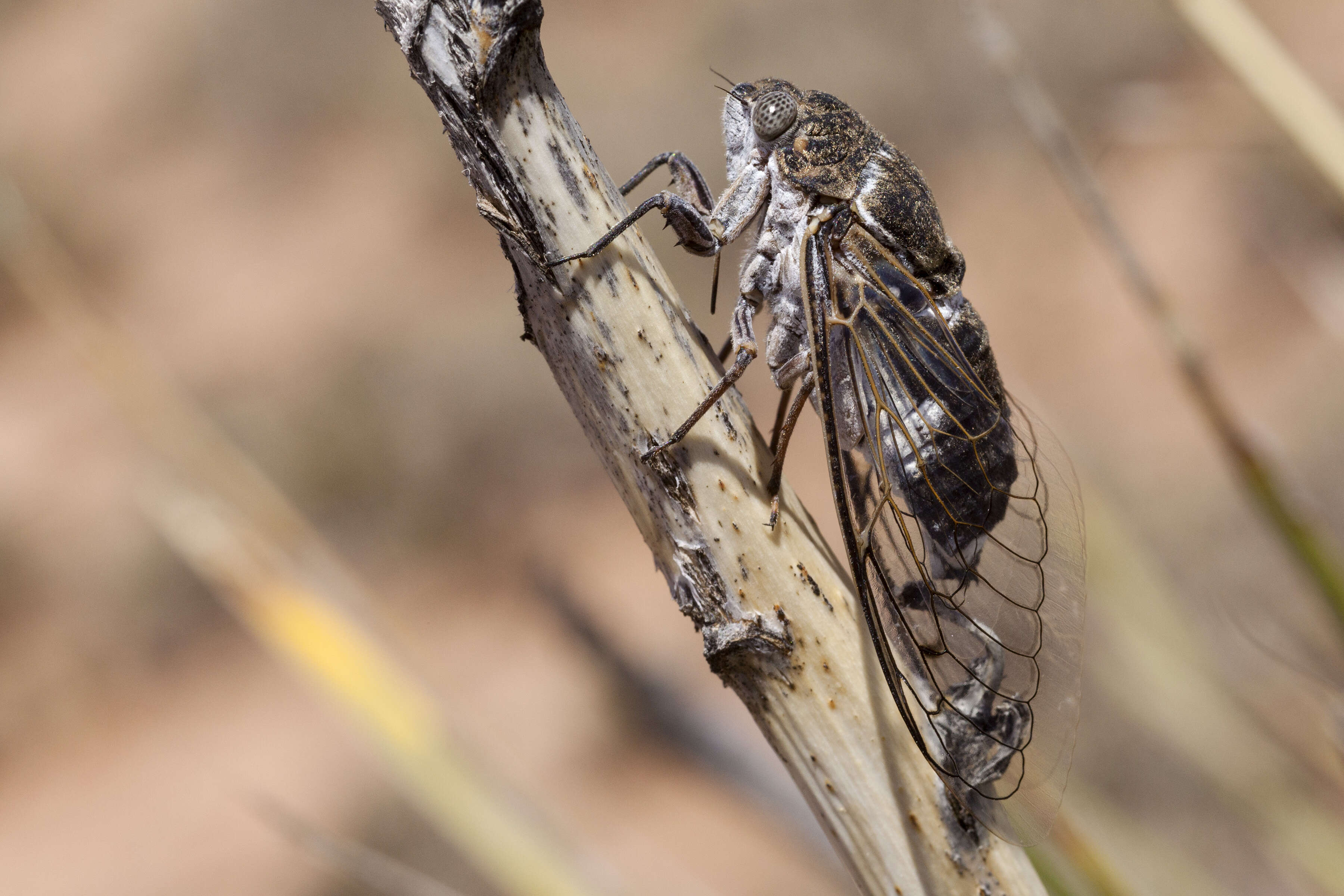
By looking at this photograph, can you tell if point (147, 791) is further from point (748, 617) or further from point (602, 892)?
point (748, 617)

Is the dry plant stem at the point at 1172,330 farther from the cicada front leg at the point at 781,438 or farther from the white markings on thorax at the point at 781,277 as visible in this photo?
the cicada front leg at the point at 781,438

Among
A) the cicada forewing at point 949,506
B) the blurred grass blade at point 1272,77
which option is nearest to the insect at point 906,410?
the cicada forewing at point 949,506

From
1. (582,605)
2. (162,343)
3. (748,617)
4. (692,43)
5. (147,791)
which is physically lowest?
(748,617)

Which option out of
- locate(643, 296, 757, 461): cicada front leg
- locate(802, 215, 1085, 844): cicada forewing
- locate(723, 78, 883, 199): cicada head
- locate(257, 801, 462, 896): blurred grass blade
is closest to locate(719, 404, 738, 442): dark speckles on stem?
locate(643, 296, 757, 461): cicada front leg

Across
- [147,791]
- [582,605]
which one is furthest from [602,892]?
[147,791]

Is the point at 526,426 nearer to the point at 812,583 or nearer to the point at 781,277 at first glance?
the point at 781,277

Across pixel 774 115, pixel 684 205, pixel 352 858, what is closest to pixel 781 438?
pixel 684 205
